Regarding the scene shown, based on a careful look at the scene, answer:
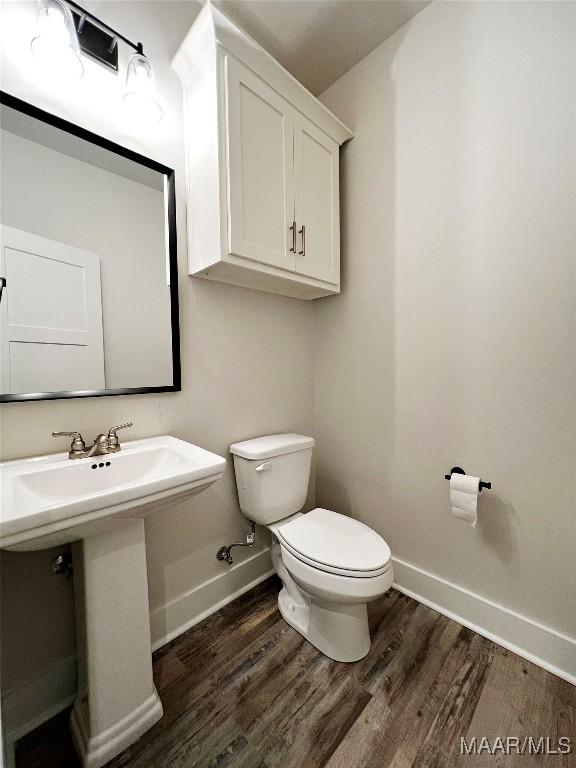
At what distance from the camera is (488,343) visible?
126 cm

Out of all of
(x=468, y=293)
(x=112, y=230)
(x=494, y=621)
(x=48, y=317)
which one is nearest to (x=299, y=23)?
(x=112, y=230)

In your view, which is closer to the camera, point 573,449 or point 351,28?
point 573,449

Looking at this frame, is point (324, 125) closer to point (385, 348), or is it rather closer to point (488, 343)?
point (385, 348)

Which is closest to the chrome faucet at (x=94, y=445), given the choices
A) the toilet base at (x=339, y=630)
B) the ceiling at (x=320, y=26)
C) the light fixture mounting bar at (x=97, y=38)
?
the toilet base at (x=339, y=630)

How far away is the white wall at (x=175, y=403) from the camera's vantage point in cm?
96

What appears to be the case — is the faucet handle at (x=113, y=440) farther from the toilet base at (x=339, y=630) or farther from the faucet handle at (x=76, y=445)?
the toilet base at (x=339, y=630)

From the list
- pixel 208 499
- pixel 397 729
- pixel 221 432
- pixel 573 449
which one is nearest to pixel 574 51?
pixel 573 449

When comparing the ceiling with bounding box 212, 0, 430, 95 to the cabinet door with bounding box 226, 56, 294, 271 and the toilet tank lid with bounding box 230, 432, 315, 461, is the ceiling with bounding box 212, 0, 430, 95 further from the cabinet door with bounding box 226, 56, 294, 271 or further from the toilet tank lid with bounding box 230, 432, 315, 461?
the toilet tank lid with bounding box 230, 432, 315, 461

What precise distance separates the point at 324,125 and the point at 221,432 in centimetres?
155

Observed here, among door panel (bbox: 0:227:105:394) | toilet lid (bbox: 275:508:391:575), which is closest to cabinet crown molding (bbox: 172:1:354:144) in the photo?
door panel (bbox: 0:227:105:394)

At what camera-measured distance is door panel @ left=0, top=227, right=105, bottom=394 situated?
0.95m

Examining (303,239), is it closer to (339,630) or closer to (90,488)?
(90,488)

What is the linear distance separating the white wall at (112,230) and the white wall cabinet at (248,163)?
179 millimetres

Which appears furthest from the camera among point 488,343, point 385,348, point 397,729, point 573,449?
point 385,348
